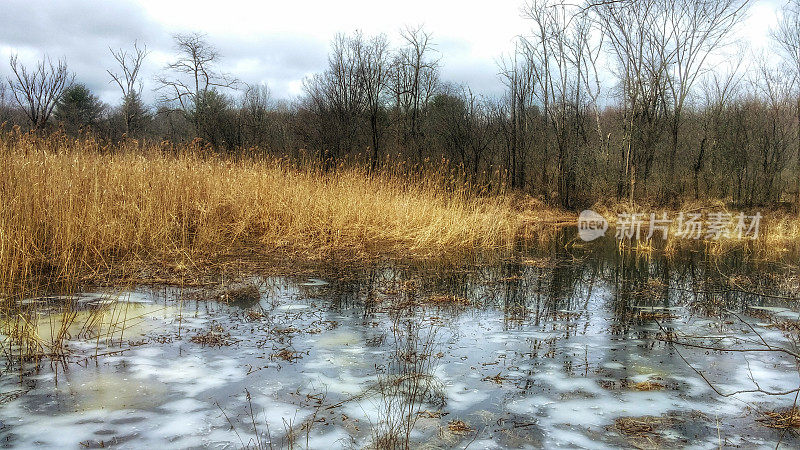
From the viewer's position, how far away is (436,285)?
6.24 meters

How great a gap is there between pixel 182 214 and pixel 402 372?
5.57 m

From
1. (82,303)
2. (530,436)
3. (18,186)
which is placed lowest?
(530,436)

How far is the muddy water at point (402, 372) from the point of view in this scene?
261 cm

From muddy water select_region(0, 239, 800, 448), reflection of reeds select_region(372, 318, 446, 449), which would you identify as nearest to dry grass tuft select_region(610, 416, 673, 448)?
muddy water select_region(0, 239, 800, 448)

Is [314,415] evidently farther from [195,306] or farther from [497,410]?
[195,306]

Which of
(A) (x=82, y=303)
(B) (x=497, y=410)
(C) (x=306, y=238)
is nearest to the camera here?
(B) (x=497, y=410)

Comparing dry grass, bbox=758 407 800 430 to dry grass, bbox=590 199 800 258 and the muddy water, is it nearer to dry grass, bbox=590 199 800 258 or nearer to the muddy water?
the muddy water

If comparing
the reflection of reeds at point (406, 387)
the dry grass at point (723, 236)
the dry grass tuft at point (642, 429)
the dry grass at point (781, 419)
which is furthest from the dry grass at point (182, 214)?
the dry grass at point (781, 419)

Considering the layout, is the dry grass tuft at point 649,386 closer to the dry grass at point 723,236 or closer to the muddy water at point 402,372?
the muddy water at point 402,372

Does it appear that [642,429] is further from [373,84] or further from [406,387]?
[373,84]

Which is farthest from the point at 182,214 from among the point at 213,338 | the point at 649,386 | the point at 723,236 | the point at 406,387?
the point at 723,236

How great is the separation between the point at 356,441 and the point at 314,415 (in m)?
0.31

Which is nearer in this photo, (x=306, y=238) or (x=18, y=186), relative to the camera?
(x=18, y=186)

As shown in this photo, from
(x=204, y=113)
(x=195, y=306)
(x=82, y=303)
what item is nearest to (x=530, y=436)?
(x=195, y=306)
